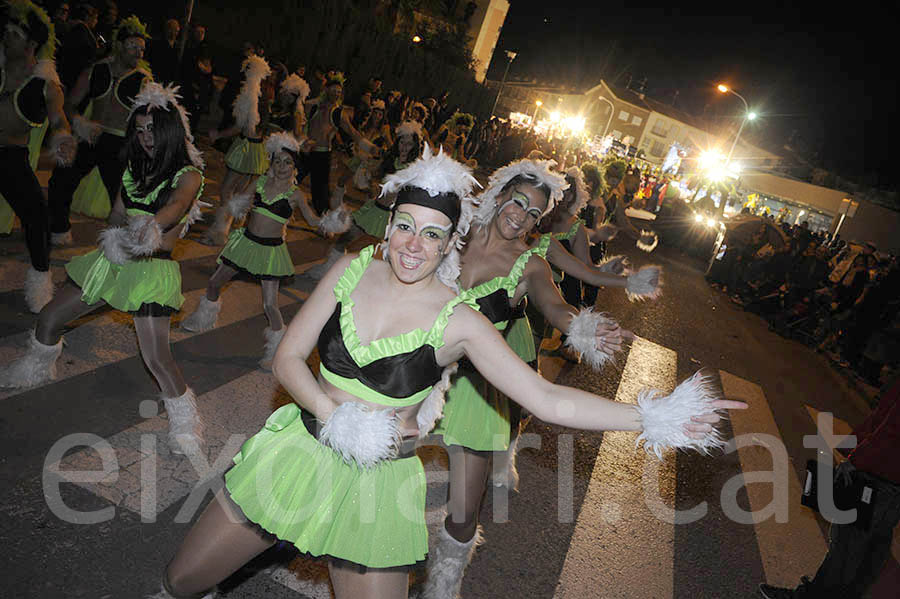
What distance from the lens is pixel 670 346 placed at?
1028cm

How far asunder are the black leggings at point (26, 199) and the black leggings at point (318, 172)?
169 inches

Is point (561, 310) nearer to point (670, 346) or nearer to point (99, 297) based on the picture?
point (99, 297)

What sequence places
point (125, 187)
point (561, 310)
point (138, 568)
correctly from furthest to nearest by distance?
point (125, 187) → point (561, 310) → point (138, 568)

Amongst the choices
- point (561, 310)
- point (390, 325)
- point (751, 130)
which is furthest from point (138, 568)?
point (751, 130)

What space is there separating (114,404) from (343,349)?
266cm

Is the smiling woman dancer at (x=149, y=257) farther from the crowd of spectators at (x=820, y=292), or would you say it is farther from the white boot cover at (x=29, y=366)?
the crowd of spectators at (x=820, y=292)

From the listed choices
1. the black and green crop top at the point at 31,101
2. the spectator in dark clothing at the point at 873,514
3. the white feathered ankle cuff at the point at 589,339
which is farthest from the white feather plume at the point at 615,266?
the black and green crop top at the point at 31,101

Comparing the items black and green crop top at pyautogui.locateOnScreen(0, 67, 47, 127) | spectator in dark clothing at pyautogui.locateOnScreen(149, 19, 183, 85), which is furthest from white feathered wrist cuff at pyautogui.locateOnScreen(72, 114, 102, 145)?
spectator in dark clothing at pyautogui.locateOnScreen(149, 19, 183, 85)

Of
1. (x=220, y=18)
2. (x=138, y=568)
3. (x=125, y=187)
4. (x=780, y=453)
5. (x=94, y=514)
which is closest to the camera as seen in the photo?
(x=138, y=568)

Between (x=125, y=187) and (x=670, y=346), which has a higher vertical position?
(x=125, y=187)

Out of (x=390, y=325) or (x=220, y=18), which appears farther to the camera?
(x=220, y=18)

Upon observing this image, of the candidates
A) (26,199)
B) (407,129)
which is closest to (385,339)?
(26,199)

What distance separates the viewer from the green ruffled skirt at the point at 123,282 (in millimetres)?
3580

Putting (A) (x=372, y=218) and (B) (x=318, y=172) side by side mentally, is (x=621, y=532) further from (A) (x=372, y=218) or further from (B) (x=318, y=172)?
(B) (x=318, y=172)
